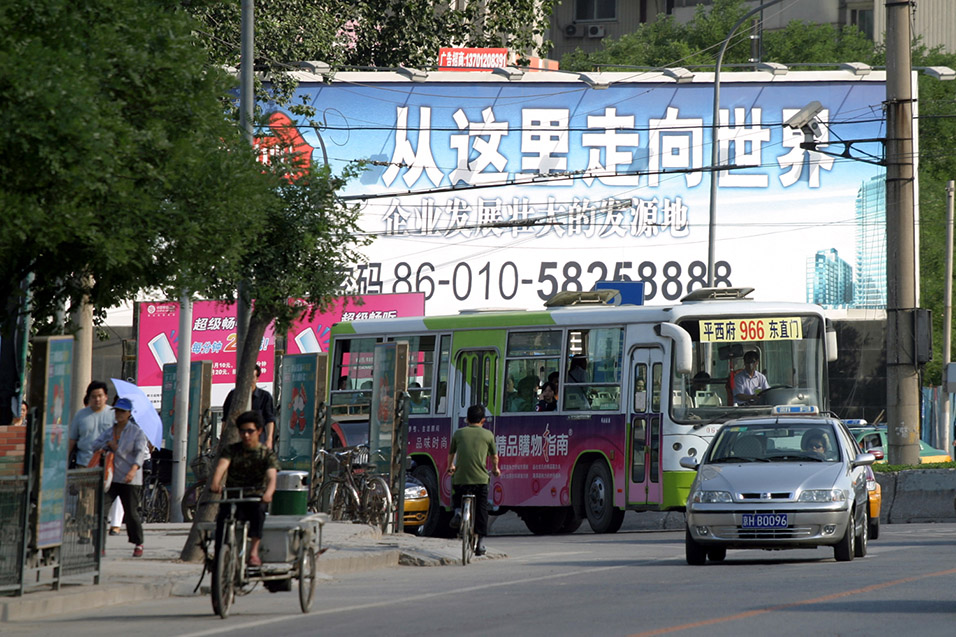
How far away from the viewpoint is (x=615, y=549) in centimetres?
2067

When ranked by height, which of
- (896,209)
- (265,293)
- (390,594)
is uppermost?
(896,209)

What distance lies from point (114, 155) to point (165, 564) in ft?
19.9

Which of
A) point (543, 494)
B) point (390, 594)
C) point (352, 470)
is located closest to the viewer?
point (390, 594)

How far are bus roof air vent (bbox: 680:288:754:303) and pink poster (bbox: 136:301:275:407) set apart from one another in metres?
15.3

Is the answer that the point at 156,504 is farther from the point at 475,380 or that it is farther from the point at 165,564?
the point at 165,564

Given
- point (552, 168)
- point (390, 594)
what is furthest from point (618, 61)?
point (390, 594)

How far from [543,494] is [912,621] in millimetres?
13608

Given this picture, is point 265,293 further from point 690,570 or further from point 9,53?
point 9,53

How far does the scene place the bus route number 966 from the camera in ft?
161

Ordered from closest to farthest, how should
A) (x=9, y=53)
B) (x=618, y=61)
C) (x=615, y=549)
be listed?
(x=9, y=53) < (x=615, y=549) < (x=618, y=61)

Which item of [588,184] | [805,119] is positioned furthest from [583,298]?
[588,184]

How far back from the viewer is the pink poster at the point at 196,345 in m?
38.1

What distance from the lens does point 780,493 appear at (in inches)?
663

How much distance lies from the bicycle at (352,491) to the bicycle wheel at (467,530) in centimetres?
328
